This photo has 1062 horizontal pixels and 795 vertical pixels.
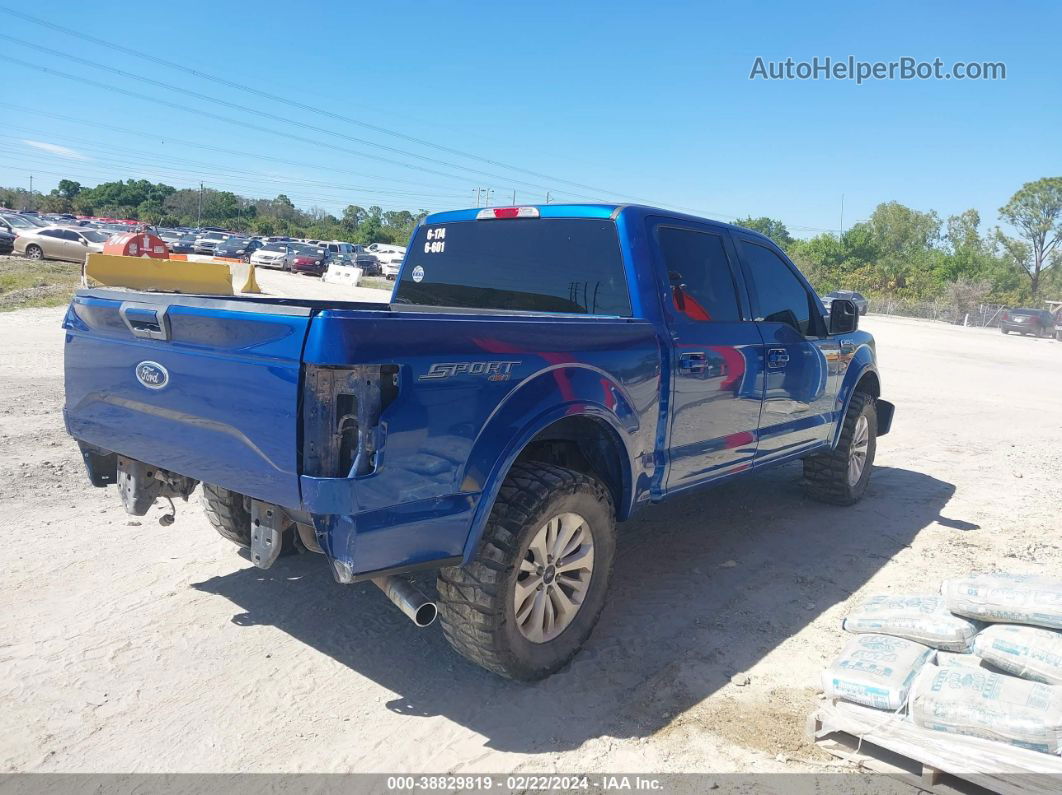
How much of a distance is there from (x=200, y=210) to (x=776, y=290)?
326 feet

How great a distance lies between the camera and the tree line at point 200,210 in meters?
93.6

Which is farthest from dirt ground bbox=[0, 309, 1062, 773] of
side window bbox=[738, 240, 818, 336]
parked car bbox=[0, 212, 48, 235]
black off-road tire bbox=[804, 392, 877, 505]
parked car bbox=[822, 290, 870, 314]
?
parked car bbox=[0, 212, 48, 235]

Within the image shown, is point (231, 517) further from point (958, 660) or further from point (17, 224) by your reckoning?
point (17, 224)

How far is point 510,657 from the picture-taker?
3303 mm

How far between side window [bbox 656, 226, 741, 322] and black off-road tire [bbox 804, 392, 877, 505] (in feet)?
6.92

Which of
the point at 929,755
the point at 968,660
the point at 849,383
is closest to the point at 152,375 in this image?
the point at 929,755

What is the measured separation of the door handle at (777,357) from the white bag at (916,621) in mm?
1605

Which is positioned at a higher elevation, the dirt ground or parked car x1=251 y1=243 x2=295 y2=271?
parked car x1=251 y1=243 x2=295 y2=271

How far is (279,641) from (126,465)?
3.44 feet

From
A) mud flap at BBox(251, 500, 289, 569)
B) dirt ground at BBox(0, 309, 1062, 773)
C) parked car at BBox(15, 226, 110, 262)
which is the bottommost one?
dirt ground at BBox(0, 309, 1062, 773)

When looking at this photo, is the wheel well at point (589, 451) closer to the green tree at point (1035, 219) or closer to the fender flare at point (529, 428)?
the fender flare at point (529, 428)

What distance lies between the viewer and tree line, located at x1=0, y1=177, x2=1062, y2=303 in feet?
233

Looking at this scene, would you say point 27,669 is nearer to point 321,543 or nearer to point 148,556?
point 148,556

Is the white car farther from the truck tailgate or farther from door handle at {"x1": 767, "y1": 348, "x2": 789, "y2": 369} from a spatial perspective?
the truck tailgate
